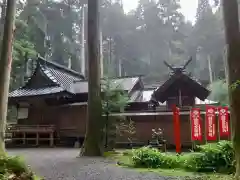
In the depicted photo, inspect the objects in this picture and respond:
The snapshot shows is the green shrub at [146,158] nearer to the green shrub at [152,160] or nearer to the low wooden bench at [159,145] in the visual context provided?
the green shrub at [152,160]

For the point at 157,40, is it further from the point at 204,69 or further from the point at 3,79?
the point at 3,79

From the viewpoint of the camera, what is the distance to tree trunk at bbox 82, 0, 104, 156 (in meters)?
11.0

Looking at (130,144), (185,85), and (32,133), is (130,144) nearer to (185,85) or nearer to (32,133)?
(185,85)

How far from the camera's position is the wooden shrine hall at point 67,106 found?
15.5 m

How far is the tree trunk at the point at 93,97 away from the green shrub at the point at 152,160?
248 centimetres

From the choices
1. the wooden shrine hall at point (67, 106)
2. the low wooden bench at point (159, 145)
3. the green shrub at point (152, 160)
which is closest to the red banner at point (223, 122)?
the low wooden bench at point (159, 145)

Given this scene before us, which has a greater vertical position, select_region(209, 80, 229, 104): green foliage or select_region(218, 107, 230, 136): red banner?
select_region(209, 80, 229, 104): green foliage

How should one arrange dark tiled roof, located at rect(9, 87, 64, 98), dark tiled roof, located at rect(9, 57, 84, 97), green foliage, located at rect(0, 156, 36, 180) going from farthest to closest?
dark tiled roof, located at rect(9, 57, 84, 97)
dark tiled roof, located at rect(9, 87, 64, 98)
green foliage, located at rect(0, 156, 36, 180)

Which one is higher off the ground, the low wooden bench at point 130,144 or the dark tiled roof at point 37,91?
the dark tiled roof at point 37,91

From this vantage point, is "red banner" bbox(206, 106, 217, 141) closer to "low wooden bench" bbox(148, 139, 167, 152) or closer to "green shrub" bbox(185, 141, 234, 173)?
"low wooden bench" bbox(148, 139, 167, 152)

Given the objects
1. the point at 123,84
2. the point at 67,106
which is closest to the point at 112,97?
the point at 67,106

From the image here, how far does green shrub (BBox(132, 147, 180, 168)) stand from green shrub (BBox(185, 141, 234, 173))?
2.49ft

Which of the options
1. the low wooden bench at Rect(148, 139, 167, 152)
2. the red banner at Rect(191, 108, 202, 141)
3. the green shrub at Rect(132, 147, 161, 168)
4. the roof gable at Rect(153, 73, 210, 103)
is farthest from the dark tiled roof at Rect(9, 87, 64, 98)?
the green shrub at Rect(132, 147, 161, 168)

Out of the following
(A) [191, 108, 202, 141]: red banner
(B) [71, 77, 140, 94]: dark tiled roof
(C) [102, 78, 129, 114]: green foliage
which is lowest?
(A) [191, 108, 202, 141]: red banner
